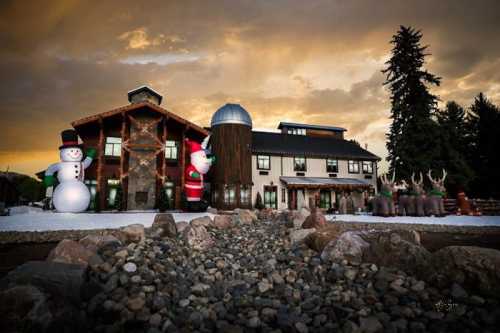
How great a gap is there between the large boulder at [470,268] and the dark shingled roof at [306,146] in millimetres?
19074

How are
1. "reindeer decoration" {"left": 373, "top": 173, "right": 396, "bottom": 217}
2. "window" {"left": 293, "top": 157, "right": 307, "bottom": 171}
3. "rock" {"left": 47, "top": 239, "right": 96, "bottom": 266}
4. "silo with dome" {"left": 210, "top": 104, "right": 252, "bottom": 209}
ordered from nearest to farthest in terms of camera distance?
1. "rock" {"left": 47, "top": 239, "right": 96, "bottom": 266}
2. "reindeer decoration" {"left": 373, "top": 173, "right": 396, "bottom": 217}
3. "silo with dome" {"left": 210, "top": 104, "right": 252, "bottom": 209}
4. "window" {"left": 293, "top": 157, "right": 307, "bottom": 171}

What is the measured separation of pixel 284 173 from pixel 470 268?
65.5 feet

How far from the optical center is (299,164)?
2428cm

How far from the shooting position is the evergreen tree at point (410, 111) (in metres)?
22.4

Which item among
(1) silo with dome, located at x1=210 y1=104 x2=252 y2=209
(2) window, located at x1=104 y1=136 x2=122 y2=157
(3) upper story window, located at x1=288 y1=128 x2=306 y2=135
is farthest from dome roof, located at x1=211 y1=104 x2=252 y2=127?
(3) upper story window, located at x1=288 y1=128 x2=306 y2=135

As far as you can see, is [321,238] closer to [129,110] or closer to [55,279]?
[55,279]

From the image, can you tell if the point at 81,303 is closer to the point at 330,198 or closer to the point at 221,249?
the point at 221,249

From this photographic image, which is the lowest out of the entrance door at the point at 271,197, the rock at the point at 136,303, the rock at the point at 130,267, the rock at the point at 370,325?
the rock at the point at 370,325

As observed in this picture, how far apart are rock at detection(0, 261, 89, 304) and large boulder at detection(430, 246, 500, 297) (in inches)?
193

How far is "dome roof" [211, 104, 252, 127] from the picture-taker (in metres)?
21.2

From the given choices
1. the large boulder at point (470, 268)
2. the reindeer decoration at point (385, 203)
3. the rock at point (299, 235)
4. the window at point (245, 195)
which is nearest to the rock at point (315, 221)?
the rock at point (299, 235)

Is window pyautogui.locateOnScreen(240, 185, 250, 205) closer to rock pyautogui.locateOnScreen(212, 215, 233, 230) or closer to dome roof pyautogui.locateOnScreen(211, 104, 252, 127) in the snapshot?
dome roof pyautogui.locateOnScreen(211, 104, 252, 127)

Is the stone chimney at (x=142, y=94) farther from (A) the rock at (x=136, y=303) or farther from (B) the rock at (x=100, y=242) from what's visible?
(A) the rock at (x=136, y=303)

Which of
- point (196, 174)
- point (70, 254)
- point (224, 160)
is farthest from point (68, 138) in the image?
point (70, 254)
